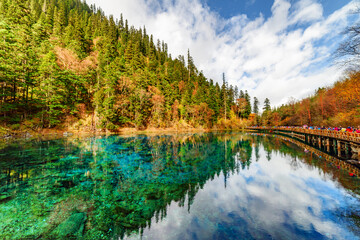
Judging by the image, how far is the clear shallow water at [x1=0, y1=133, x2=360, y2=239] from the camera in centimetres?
466

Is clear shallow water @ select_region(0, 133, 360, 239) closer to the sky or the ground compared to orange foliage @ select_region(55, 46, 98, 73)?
closer to the ground

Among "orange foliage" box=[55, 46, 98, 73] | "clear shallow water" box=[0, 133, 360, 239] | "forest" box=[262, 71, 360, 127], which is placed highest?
"orange foliage" box=[55, 46, 98, 73]

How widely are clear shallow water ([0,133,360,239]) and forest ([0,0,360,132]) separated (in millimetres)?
15260

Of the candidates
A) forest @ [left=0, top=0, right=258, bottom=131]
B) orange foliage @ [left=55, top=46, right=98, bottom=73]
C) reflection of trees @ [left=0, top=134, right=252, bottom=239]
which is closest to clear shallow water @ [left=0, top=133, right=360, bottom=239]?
reflection of trees @ [left=0, top=134, right=252, bottom=239]

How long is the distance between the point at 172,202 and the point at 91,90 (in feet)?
145

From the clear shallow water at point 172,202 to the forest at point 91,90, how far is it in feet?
50.1

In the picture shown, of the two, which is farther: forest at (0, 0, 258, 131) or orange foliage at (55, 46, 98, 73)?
orange foliage at (55, 46, 98, 73)

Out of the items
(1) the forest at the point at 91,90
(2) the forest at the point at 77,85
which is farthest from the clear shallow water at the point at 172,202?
(2) the forest at the point at 77,85

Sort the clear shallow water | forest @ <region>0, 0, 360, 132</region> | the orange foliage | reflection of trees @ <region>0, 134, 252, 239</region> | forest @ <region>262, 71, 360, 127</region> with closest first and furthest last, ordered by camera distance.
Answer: the clear shallow water < reflection of trees @ <region>0, 134, 252, 239</region> < forest @ <region>262, 71, 360, 127</region> < forest @ <region>0, 0, 360, 132</region> < the orange foliage

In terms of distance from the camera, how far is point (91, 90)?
40.7 metres

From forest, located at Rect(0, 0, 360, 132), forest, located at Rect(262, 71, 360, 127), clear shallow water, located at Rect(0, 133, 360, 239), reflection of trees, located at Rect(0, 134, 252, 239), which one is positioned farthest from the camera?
forest, located at Rect(0, 0, 360, 132)

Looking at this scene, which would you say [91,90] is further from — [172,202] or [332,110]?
[332,110]

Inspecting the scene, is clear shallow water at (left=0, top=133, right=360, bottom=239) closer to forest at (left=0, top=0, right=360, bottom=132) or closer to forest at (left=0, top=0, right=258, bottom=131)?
forest at (left=0, top=0, right=360, bottom=132)

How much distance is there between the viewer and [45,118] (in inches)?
1172
